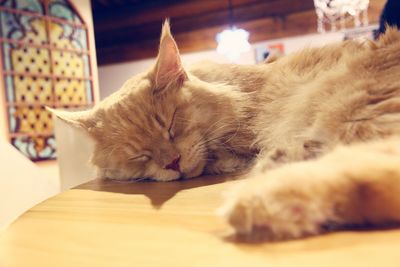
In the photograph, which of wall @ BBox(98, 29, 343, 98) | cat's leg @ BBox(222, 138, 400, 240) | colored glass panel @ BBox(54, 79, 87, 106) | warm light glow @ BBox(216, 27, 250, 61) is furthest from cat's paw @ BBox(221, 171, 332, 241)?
wall @ BBox(98, 29, 343, 98)

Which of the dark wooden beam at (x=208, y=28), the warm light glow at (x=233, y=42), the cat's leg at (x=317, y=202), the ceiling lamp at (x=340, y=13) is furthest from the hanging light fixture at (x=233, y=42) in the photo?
the cat's leg at (x=317, y=202)

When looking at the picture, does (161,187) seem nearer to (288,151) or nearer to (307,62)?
(288,151)

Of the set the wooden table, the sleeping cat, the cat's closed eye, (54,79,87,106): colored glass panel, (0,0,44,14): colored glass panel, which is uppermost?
(0,0,44,14): colored glass panel

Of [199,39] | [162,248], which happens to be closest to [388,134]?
[162,248]

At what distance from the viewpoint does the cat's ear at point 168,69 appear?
49.0 inches

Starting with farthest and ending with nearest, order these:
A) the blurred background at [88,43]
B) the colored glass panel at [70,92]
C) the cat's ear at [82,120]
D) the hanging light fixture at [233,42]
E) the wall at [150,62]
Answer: the wall at [150,62]
the hanging light fixture at [233,42]
the colored glass panel at [70,92]
the blurred background at [88,43]
the cat's ear at [82,120]

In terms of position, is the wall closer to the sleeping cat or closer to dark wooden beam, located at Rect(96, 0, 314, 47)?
dark wooden beam, located at Rect(96, 0, 314, 47)

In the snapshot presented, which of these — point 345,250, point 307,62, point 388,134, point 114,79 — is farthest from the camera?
point 114,79

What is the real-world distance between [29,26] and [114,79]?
9.83 feet

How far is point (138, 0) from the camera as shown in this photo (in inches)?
254

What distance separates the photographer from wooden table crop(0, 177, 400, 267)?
52cm

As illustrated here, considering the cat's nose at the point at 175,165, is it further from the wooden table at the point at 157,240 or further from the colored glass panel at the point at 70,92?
the colored glass panel at the point at 70,92

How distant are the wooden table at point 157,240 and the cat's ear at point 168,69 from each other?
431 mm

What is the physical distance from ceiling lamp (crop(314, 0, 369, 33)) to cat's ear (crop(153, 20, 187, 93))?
355cm
